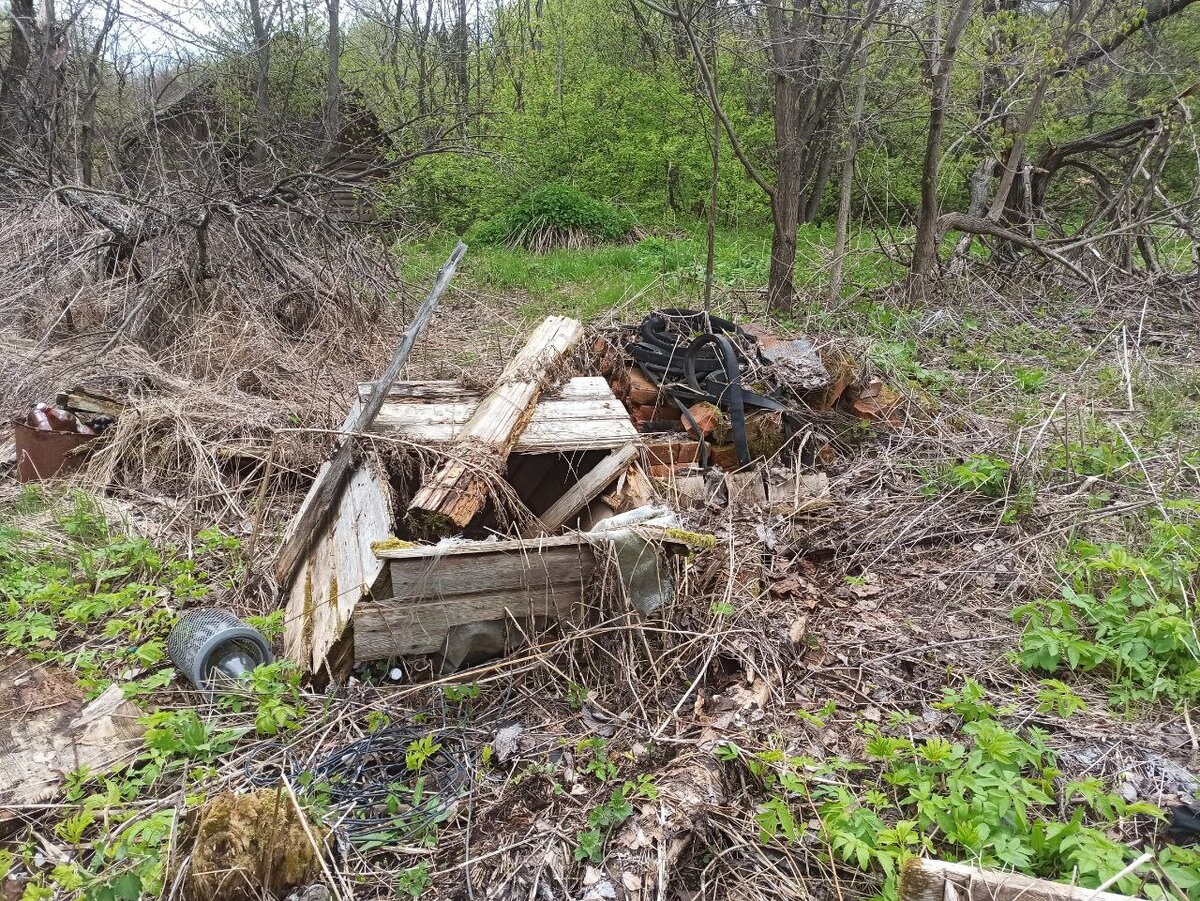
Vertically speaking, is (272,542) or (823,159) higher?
(823,159)

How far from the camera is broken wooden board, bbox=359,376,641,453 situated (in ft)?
11.5

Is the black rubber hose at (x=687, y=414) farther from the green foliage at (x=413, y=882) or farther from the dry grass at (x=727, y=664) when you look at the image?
the green foliage at (x=413, y=882)

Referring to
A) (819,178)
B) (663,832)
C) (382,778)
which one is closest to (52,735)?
(382,778)

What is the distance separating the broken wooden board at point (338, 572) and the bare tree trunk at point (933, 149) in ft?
21.0

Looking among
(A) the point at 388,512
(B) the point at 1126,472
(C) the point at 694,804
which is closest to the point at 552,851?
(C) the point at 694,804

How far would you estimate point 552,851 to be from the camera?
2.09 meters

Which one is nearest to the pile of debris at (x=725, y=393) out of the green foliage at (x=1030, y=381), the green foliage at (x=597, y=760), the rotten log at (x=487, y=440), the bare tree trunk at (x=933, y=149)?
the rotten log at (x=487, y=440)

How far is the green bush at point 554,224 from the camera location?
482 inches

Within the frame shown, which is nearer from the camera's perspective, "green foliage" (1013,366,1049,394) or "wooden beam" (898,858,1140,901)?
"wooden beam" (898,858,1140,901)

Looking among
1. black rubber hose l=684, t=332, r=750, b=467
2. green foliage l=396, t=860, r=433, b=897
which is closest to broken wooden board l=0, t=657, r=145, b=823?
green foliage l=396, t=860, r=433, b=897

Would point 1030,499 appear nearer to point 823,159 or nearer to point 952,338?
point 952,338

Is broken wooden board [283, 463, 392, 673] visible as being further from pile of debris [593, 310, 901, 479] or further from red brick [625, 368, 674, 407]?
red brick [625, 368, 674, 407]

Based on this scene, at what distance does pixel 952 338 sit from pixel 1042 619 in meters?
4.49

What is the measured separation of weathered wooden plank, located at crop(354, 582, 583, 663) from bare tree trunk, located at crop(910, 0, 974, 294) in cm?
632
